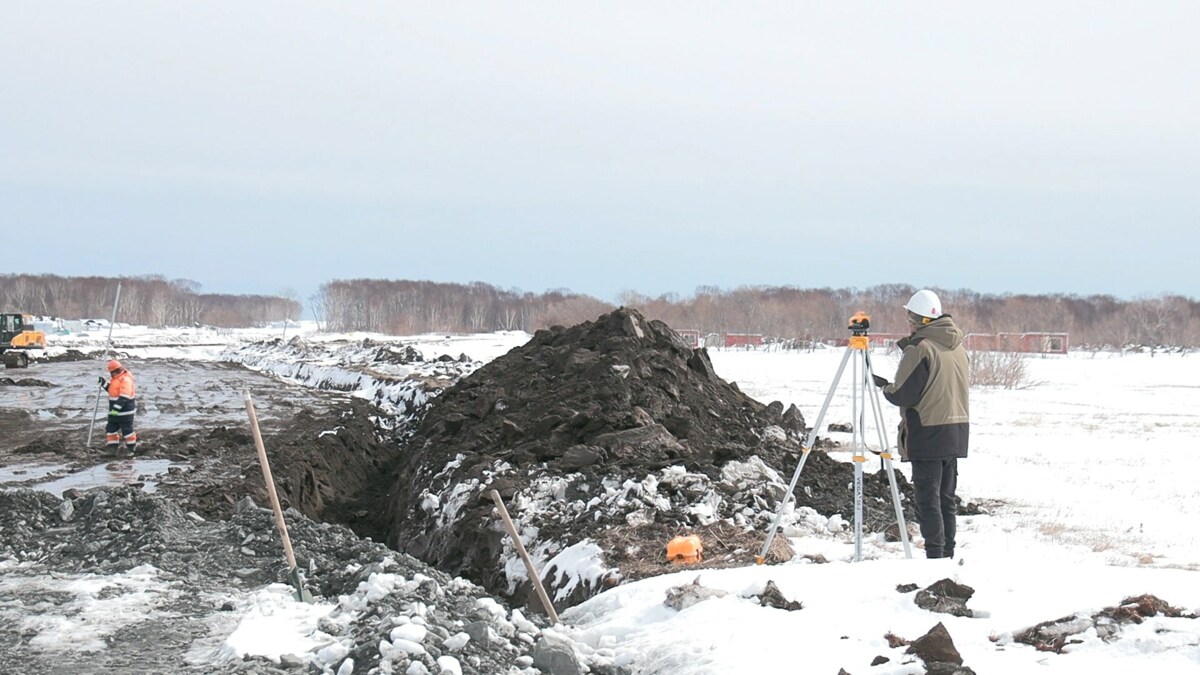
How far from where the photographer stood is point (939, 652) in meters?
4.17

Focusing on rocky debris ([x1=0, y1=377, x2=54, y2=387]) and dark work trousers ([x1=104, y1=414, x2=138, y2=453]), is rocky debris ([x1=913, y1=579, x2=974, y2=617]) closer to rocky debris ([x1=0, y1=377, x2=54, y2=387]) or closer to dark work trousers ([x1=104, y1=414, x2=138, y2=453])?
dark work trousers ([x1=104, y1=414, x2=138, y2=453])

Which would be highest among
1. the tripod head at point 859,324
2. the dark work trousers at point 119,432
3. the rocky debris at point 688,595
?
the tripod head at point 859,324

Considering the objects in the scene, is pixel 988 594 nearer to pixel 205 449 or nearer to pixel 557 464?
pixel 557 464

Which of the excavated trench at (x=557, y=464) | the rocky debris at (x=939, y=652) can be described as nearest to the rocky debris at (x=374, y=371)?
the excavated trench at (x=557, y=464)

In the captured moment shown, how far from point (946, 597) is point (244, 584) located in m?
4.57

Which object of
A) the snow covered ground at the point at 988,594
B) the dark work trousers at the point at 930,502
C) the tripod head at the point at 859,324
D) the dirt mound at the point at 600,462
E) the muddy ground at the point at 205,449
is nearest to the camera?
the snow covered ground at the point at 988,594

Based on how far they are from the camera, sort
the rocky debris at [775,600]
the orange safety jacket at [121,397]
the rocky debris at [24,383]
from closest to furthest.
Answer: the rocky debris at [775,600]
the orange safety jacket at [121,397]
the rocky debris at [24,383]

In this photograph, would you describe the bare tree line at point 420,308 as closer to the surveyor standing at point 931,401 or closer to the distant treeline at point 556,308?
the distant treeline at point 556,308

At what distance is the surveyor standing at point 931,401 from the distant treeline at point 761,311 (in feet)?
186

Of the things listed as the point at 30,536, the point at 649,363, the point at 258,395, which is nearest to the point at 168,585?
Result: the point at 30,536

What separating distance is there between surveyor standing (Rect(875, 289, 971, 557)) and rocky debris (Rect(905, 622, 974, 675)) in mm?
2001

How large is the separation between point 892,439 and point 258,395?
1842 centimetres

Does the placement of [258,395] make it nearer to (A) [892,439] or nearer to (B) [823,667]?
(A) [892,439]

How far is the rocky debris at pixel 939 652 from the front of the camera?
405 centimetres
